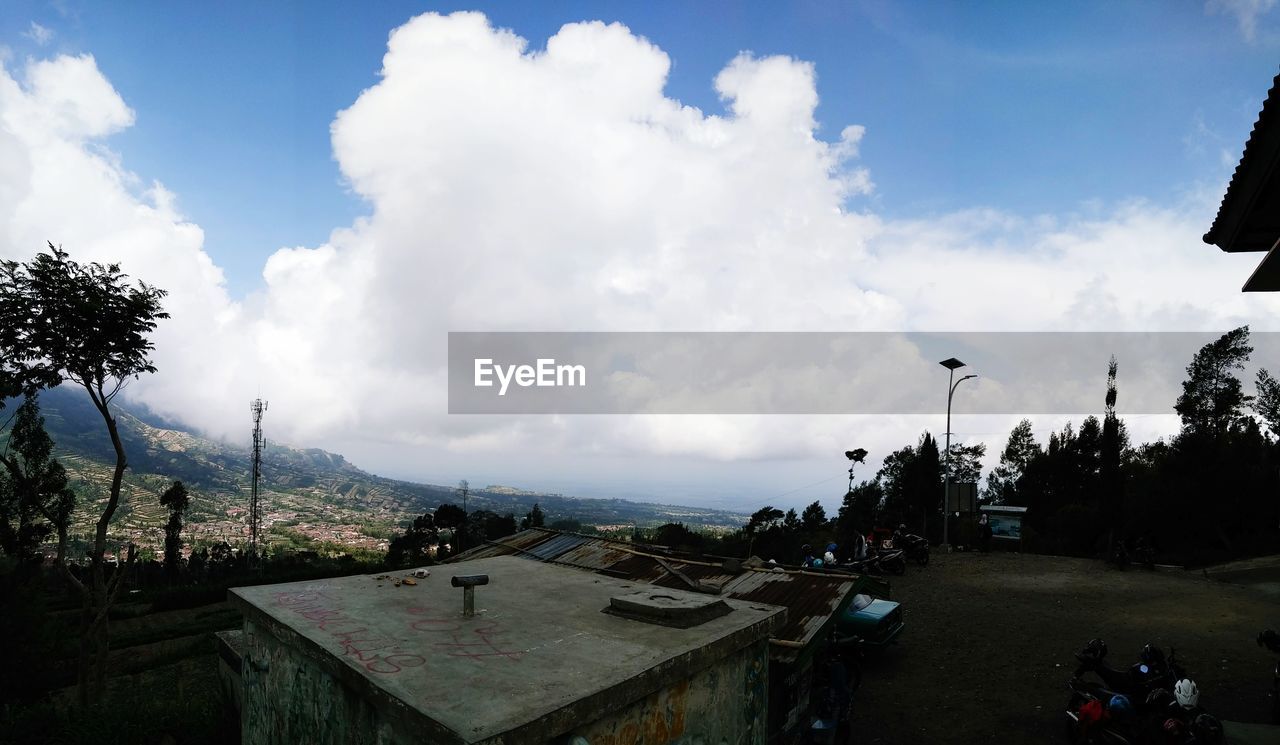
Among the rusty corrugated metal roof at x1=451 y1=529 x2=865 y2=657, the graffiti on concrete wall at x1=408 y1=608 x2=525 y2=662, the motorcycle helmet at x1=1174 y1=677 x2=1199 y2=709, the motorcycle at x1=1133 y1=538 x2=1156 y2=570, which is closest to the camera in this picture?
the graffiti on concrete wall at x1=408 y1=608 x2=525 y2=662

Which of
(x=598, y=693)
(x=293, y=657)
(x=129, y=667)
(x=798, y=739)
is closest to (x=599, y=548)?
(x=798, y=739)

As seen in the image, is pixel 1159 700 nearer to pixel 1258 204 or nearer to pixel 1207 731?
pixel 1207 731

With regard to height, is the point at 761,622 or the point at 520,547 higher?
the point at 761,622

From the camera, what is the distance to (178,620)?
36.6m

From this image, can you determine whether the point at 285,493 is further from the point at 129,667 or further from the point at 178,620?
the point at 129,667

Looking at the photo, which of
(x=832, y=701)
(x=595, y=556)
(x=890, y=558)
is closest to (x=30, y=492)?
(x=595, y=556)

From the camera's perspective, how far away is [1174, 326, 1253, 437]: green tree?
35.5 meters

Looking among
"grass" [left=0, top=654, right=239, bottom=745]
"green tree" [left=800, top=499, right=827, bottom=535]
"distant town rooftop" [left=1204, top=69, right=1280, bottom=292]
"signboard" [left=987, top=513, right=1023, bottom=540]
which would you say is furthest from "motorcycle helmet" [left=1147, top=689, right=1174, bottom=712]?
"green tree" [left=800, top=499, right=827, bottom=535]

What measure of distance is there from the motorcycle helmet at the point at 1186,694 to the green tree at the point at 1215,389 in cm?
3855

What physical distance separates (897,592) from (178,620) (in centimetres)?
4234

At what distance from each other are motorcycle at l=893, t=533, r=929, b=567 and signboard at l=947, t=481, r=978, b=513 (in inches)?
156

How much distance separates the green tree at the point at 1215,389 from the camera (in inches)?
1396

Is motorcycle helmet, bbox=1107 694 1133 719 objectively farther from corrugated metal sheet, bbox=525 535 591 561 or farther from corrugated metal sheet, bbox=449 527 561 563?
corrugated metal sheet, bbox=449 527 561 563

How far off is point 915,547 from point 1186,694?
1461 centimetres
